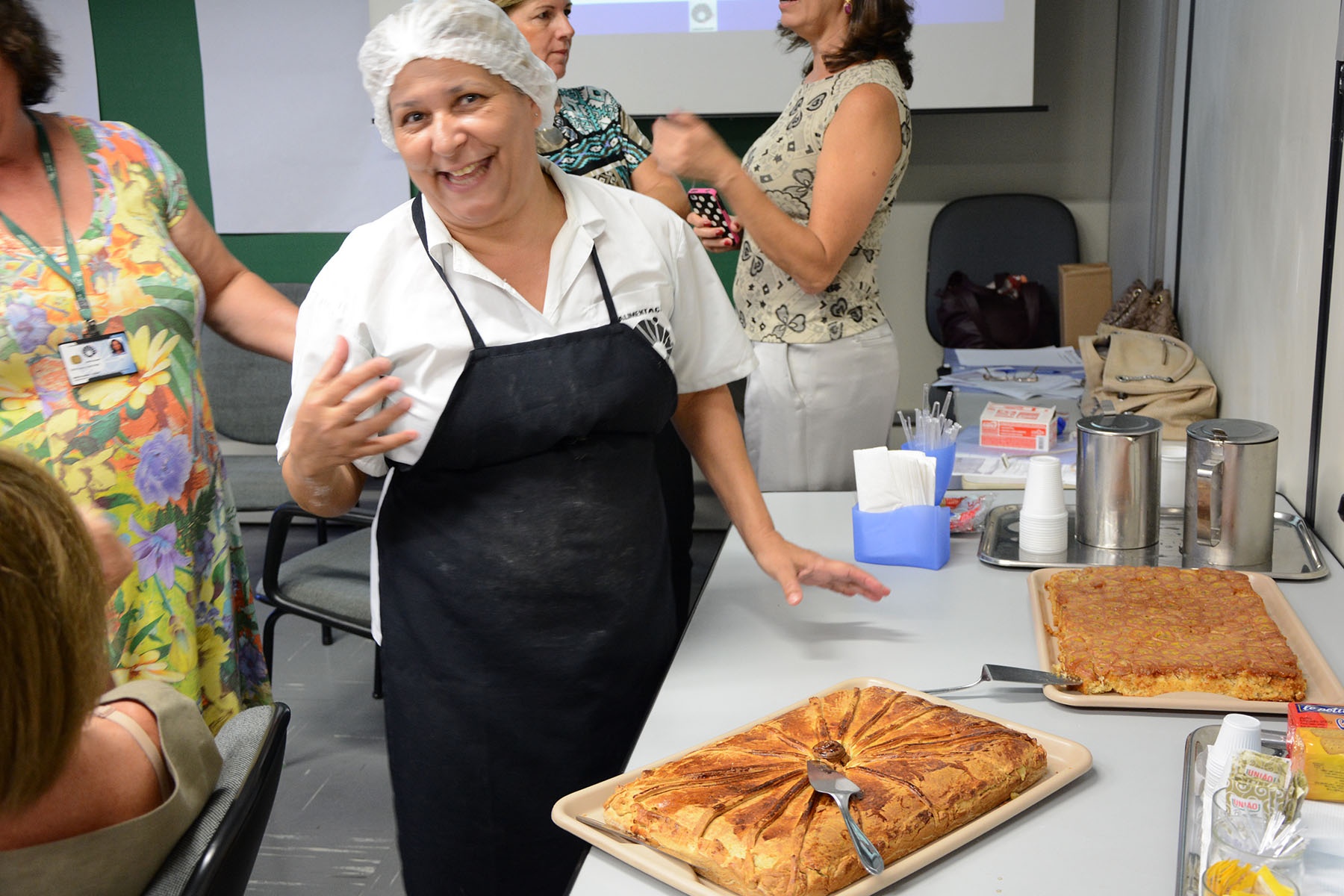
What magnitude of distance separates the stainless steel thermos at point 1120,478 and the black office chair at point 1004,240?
2.83 metres

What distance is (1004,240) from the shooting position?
14.7ft

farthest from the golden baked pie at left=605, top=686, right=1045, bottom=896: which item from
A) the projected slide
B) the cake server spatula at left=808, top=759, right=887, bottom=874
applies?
the projected slide

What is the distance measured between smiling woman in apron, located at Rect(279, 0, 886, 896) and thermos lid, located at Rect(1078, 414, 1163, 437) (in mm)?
467

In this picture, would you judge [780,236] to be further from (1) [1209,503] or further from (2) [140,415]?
(2) [140,415]

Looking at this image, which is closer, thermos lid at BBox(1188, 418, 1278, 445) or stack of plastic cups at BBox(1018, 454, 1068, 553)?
thermos lid at BBox(1188, 418, 1278, 445)

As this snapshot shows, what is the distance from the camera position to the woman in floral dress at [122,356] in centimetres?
166

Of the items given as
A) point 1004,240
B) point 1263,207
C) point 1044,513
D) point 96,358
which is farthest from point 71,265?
point 1004,240

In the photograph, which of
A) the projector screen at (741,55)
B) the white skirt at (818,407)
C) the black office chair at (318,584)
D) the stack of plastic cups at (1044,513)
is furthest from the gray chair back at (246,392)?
the stack of plastic cups at (1044,513)

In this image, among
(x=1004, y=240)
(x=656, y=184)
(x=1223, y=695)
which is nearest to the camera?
(x=1223, y=695)

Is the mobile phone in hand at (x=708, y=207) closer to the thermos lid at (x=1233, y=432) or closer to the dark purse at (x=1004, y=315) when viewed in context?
the thermos lid at (x=1233, y=432)

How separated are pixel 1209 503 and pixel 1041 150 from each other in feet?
10.2

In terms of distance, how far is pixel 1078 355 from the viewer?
3.36 meters

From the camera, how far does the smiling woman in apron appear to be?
141 centimetres

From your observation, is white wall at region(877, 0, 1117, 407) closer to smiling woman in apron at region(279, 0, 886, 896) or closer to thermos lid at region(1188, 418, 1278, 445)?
thermos lid at region(1188, 418, 1278, 445)
